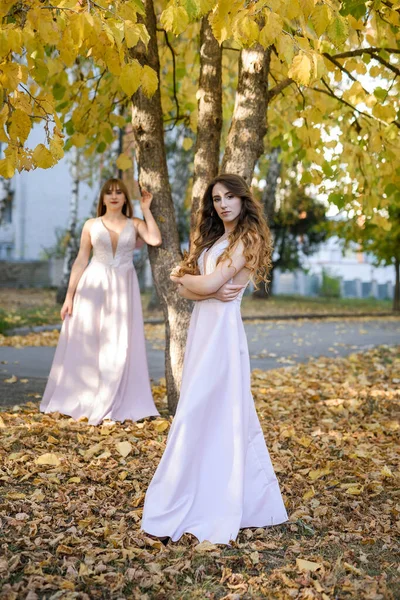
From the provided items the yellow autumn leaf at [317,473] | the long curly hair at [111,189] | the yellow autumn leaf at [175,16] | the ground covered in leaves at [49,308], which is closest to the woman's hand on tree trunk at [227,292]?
the yellow autumn leaf at [175,16]

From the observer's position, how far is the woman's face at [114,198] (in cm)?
690

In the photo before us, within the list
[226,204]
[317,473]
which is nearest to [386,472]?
[317,473]

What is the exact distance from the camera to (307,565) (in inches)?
142

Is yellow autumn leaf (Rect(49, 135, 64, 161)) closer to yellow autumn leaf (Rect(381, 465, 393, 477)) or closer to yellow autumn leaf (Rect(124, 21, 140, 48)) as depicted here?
yellow autumn leaf (Rect(124, 21, 140, 48))

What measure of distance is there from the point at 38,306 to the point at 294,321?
6.68 metres

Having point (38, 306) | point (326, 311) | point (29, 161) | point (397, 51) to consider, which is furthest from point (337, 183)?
point (326, 311)

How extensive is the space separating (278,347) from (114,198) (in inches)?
275

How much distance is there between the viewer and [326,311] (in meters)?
24.3

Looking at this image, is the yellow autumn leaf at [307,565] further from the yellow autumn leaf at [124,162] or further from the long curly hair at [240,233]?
the yellow autumn leaf at [124,162]

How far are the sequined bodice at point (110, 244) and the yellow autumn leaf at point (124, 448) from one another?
1941 mm

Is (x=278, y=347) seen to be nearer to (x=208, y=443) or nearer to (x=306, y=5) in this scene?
(x=208, y=443)

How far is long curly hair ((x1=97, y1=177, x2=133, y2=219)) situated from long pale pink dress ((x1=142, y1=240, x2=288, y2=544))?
315cm

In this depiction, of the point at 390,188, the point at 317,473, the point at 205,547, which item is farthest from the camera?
the point at 390,188

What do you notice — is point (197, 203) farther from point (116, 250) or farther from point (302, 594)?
point (302, 594)
